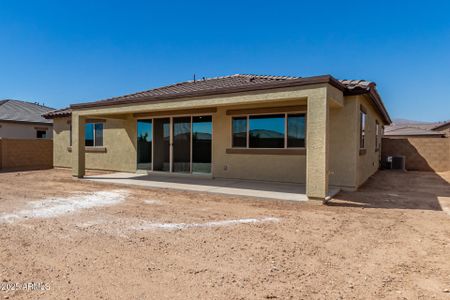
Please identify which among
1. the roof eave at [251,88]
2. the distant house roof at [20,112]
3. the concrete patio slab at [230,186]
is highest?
the distant house roof at [20,112]

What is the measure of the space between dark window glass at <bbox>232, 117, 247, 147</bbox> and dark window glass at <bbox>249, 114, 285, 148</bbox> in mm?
255

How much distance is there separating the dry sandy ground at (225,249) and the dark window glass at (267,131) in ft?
10.5

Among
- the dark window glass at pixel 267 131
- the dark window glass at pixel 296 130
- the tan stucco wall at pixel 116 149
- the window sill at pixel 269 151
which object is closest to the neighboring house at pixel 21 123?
the tan stucco wall at pixel 116 149

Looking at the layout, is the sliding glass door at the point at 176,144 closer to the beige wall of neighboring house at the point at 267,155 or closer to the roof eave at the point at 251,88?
the beige wall of neighboring house at the point at 267,155

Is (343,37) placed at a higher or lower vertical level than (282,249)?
higher

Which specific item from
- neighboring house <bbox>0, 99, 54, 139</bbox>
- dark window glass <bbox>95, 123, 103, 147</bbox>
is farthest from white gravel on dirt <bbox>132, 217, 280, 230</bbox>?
neighboring house <bbox>0, 99, 54, 139</bbox>

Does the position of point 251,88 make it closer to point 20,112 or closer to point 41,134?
point 41,134

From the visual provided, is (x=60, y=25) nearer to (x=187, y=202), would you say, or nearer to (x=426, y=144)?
(x=187, y=202)

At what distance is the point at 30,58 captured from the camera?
1611cm

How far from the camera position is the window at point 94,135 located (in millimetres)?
14398

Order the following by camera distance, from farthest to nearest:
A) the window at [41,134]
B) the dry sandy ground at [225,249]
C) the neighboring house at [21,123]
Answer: the window at [41,134] → the neighboring house at [21,123] → the dry sandy ground at [225,249]

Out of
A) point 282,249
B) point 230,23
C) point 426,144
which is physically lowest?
point 282,249

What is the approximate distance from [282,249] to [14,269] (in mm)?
3355

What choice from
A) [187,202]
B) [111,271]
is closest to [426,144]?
[187,202]
